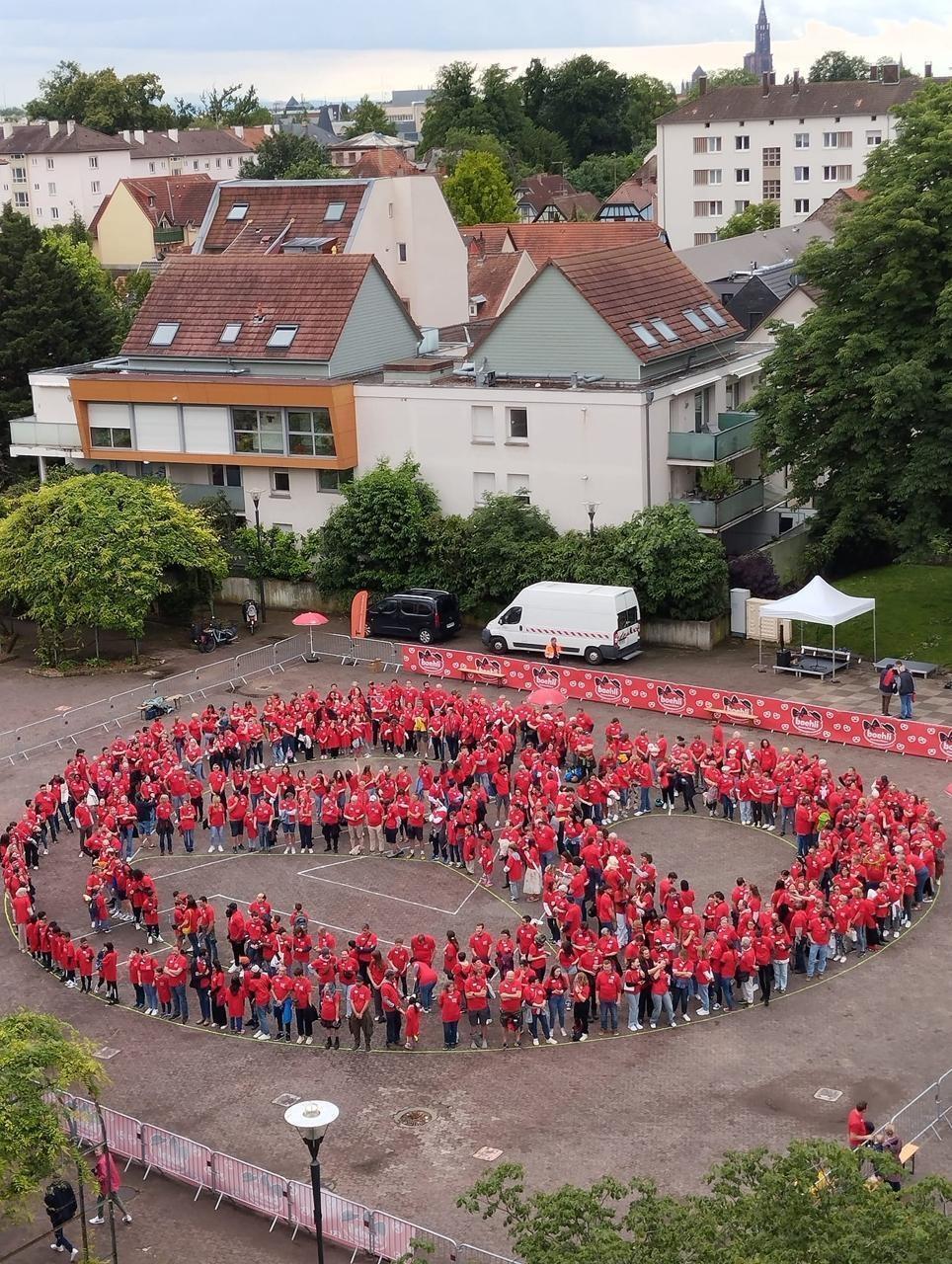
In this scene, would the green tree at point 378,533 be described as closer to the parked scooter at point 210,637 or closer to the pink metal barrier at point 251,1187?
the parked scooter at point 210,637

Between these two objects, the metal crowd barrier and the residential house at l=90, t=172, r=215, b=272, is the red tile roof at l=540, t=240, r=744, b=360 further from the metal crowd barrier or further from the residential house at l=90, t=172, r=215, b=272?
the residential house at l=90, t=172, r=215, b=272

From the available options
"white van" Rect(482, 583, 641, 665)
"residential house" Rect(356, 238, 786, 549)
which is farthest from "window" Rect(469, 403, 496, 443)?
"white van" Rect(482, 583, 641, 665)

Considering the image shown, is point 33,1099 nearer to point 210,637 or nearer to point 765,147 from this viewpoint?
point 210,637

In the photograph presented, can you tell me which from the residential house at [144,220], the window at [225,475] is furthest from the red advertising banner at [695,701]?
the residential house at [144,220]

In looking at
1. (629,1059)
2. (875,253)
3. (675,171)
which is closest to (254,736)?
(629,1059)

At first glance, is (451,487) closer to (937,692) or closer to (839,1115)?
(937,692)
